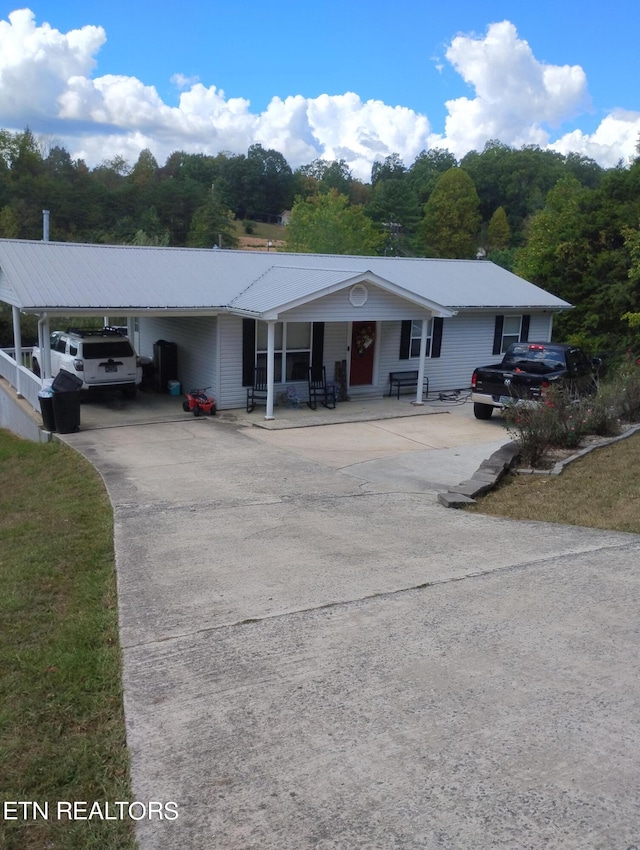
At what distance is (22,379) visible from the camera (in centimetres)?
1688

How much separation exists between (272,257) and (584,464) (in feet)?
41.4

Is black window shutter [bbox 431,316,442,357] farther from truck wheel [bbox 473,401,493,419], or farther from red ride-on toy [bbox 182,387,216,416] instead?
red ride-on toy [bbox 182,387,216,416]

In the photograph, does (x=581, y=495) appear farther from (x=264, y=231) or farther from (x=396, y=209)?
(x=264, y=231)

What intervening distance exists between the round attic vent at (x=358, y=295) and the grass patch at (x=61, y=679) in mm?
9330

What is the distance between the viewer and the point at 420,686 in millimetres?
4660

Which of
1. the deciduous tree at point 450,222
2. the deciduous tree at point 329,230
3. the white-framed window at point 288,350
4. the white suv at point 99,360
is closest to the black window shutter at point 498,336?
the white-framed window at point 288,350

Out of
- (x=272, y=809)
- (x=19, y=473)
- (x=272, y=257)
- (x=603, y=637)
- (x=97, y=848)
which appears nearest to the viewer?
(x=97, y=848)

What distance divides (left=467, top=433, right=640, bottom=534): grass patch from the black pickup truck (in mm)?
4111

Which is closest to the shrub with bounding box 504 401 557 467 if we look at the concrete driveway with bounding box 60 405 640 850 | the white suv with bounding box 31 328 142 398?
the concrete driveway with bounding box 60 405 640 850

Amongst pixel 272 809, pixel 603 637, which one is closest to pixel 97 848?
pixel 272 809

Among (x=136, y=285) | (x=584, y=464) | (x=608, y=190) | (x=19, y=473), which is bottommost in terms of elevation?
(x=19, y=473)

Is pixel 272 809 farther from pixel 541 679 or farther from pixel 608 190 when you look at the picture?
pixel 608 190

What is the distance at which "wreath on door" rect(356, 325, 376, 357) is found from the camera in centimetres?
1892

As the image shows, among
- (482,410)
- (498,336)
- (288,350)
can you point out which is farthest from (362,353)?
(498,336)
